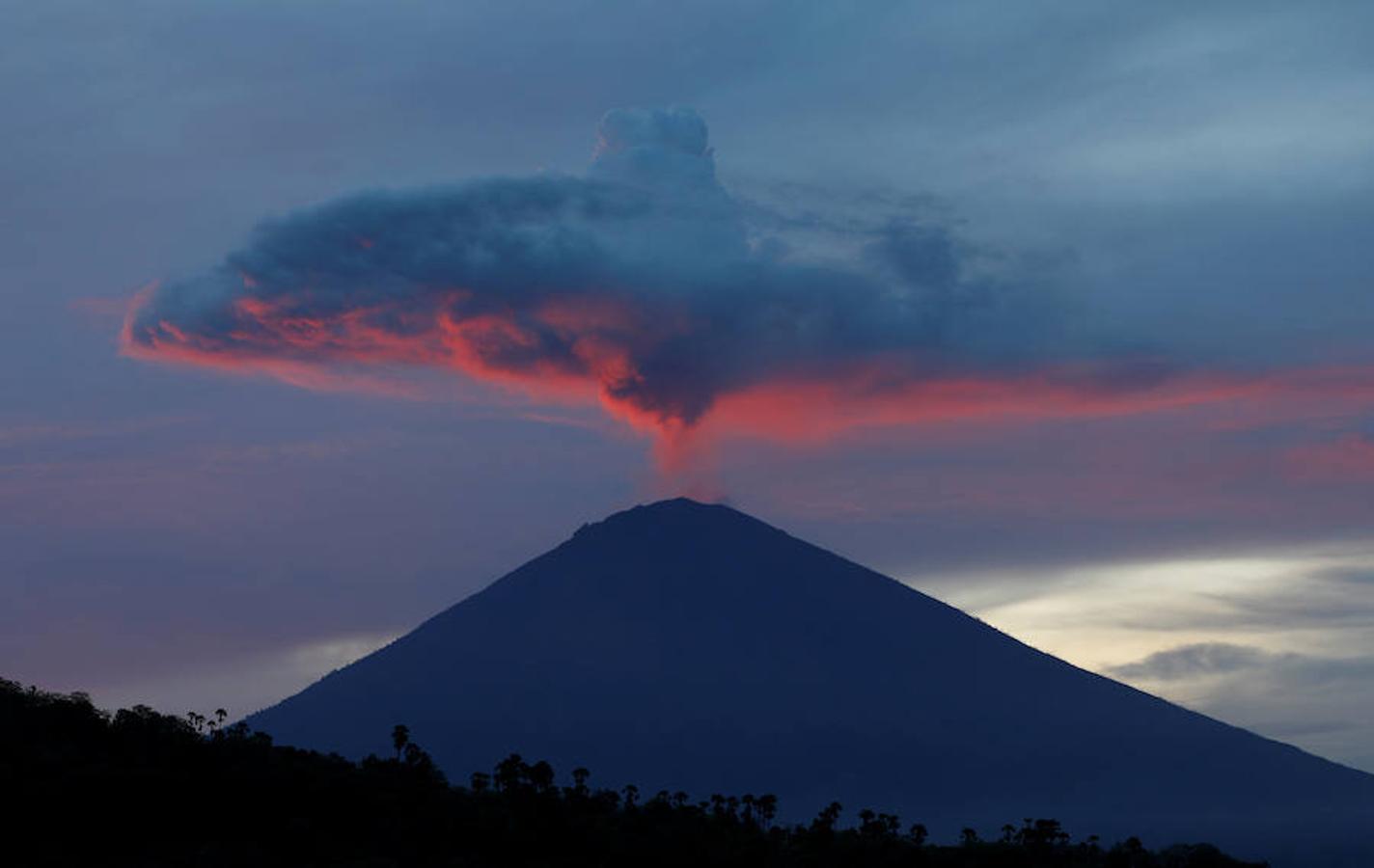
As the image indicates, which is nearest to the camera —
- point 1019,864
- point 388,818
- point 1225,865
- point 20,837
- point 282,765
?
point 20,837

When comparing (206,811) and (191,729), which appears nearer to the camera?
(206,811)

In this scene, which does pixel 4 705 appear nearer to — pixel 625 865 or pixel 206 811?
pixel 206 811

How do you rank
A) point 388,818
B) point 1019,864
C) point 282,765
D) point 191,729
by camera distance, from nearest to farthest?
point 388,818 → point 282,765 → point 191,729 → point 1019,864

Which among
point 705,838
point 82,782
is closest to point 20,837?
point 82,782

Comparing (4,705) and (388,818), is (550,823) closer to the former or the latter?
(388,818)

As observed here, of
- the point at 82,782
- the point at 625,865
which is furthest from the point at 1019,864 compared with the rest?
the point at 82,782

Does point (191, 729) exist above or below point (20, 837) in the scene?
above
